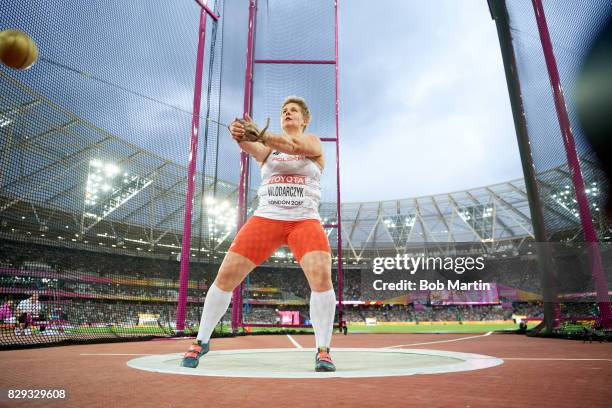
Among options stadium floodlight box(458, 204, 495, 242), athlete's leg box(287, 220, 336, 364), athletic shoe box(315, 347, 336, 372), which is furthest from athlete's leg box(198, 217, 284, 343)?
stadium floodlight box(458, 204, 495, 242)

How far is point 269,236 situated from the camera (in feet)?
9.44

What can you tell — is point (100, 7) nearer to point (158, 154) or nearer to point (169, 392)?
point (158, 154)

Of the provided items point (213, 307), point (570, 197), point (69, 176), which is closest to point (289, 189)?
point (213, 307)

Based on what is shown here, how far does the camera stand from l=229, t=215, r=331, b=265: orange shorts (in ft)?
9.27

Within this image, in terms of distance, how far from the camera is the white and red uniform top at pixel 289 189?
289cm

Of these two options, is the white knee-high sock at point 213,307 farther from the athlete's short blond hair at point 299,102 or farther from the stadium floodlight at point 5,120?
the stadium floodlight at point 5,120

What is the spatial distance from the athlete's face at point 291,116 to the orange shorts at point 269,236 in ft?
2.54

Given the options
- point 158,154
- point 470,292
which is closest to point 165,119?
point 158,154

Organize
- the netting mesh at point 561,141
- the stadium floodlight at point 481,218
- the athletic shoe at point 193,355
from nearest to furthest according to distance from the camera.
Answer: the athletic shoe at point 193,355
the netting mesh at point 561,141
the stadium floodlight at point 481,218

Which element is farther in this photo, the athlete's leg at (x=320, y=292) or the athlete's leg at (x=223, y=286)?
the athlete's leg at (x=223, y=286)

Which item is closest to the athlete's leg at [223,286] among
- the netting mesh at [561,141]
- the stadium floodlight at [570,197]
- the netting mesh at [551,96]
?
the netting mesh at [551,96]

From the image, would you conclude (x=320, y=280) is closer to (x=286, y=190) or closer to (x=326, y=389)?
(x=286, y=190)

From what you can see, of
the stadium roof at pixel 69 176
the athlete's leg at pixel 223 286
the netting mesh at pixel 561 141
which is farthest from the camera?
the stadium roof at pixel 69 176

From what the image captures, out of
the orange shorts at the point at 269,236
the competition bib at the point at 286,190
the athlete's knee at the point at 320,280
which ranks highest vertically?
the competition bib at the point at 286,190
